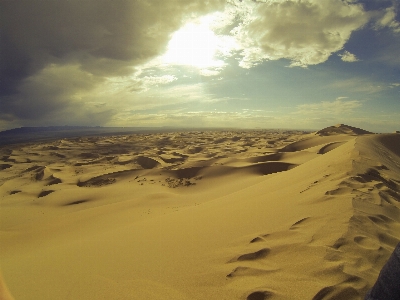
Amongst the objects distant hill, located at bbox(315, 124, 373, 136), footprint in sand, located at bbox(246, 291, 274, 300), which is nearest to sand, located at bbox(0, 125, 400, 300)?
footprint in sand, located at bbox(246, 291, 274, 300)

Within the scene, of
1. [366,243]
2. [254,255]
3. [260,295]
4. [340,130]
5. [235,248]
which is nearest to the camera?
[260,295]

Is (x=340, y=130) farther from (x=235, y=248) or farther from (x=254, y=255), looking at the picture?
(x=254, y=255)

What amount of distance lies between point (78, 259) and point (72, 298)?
1.22 meters

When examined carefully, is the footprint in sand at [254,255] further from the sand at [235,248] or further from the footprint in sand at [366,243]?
the footprint in sand at [366,243]

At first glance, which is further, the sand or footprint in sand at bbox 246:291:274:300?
the sand

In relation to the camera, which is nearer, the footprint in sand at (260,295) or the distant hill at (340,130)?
the footprint in sand at (260,295)

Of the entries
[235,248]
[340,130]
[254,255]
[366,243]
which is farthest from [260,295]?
[340,130]

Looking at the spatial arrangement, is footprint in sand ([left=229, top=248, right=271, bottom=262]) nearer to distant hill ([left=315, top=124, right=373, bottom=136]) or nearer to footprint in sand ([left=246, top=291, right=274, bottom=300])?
footprint in sand ([left=246, top=291, right=274, bottom=300])

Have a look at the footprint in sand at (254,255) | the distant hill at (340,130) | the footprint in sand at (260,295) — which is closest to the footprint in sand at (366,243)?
the footprint in sand at (254,255)

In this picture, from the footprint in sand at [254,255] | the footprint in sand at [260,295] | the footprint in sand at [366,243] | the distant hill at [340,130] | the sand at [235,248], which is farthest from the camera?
the distant hill at [340,130]

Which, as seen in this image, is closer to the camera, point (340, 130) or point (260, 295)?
point (260, 295)

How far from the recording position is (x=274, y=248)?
2.74 metres

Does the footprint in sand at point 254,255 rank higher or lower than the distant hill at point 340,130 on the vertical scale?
lower

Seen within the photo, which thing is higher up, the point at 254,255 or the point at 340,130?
the point at 340,130
